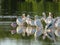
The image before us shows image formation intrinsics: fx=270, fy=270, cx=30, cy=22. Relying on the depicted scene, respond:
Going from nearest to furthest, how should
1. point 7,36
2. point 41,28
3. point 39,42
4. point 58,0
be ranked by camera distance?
1. point 41,28
2. point 39,42
3. point 7,36
4. point 58,0

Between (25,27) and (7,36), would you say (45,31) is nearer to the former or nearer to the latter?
(25,27)

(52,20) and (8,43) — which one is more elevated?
(52,20)

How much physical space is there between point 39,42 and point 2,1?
7854 mm

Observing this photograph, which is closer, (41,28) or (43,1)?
(41,28)

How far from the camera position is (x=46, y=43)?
2.39 meters

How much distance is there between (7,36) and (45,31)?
1.07m

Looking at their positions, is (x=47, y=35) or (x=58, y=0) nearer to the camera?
(x=47, y=35)

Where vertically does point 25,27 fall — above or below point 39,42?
above

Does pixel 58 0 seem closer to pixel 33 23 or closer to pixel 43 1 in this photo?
pixel 43 1

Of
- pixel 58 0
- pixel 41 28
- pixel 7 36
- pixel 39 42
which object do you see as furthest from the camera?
pixel 58 0

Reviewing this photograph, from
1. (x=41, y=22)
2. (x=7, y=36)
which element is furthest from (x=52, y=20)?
(x=7, y=36)

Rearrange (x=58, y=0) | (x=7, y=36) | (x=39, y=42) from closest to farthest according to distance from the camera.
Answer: (x=39, y=42) < (x=7, y=36) < (x=58, y=0)

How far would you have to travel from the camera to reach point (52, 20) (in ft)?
5.36

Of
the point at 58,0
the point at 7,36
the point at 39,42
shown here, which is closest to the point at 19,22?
the point at 39,42
